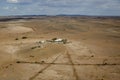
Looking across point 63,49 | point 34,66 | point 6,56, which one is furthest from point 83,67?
point 6,56

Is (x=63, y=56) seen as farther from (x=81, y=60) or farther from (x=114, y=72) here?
(x=114, y=72)

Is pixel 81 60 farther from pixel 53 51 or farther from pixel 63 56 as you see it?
pixel 53 51

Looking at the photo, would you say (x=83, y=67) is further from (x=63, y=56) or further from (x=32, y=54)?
(x=32, y=54)

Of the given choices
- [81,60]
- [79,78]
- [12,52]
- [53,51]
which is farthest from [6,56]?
[79,78]

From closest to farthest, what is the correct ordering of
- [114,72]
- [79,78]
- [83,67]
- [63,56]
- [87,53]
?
[79,78], [114,72], [83,67], [63,56], [87,53]

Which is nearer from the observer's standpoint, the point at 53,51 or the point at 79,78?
the point at 79,78

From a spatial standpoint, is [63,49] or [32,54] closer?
[32,54]

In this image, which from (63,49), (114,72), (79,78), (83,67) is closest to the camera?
(79,78)

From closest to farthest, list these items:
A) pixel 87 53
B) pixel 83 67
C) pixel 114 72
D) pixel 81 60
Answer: pixel 114 72 < pixel 83 67 < pixel 81 60 < pixel 87 53

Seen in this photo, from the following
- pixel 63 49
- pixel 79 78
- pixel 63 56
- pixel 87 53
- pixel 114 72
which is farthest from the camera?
pixel 63 49
